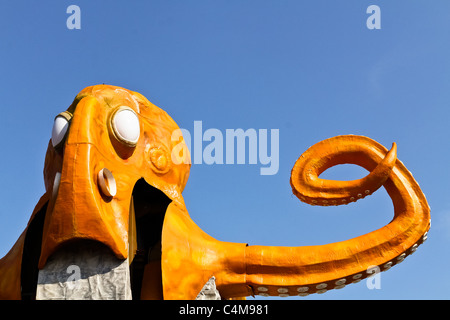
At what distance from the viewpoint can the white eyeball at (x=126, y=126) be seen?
9.02m

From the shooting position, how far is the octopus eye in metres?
8.98

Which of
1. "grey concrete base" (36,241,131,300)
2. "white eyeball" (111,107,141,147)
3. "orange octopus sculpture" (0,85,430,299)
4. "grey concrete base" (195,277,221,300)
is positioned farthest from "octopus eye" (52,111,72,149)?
"grey concrete base" (195,277,221,300)

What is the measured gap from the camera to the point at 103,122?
Answer: 29.4 ft

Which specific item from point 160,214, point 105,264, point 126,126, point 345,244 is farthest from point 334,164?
point 105,264

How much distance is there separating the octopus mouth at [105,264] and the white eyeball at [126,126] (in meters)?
0.72

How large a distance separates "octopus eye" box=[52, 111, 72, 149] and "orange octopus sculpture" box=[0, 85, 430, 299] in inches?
0.6

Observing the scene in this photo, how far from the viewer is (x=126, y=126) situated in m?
9.09

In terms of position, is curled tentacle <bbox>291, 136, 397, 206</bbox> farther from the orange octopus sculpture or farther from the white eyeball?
the white eyeball

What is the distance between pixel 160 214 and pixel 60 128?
2.14 meters

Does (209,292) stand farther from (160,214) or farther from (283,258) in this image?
(160,214)

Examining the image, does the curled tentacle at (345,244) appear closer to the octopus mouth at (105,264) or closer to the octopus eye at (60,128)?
the octopus mouth at (105,264)

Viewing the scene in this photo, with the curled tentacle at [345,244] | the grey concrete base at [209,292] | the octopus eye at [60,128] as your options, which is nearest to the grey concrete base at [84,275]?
the grey concrete base at [209,292]
